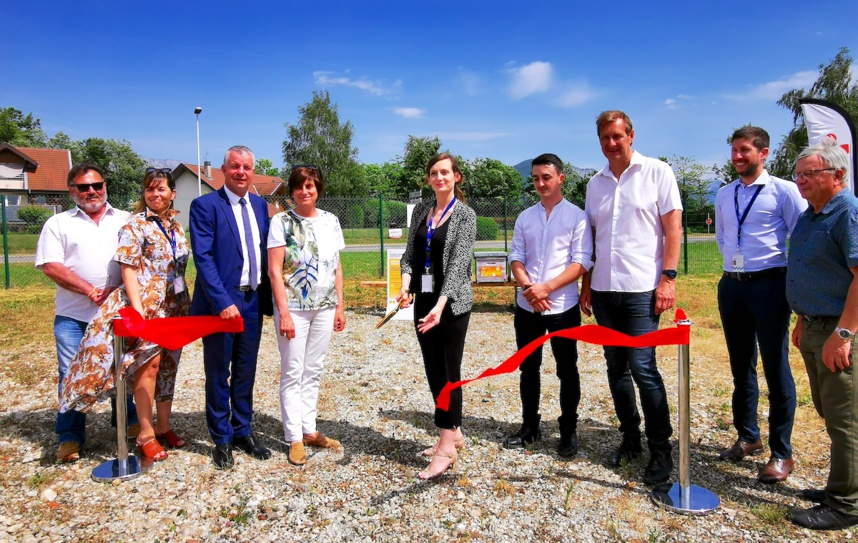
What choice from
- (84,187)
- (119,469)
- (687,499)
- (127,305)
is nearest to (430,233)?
(127,305)

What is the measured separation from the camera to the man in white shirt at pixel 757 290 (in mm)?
3430

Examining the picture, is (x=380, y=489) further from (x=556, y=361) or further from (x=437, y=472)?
(x=556, y=361)

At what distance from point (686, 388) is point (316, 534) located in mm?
2197

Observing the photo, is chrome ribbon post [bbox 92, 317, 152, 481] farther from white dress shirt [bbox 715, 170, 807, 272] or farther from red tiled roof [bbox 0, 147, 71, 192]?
red tiled roof [bbox 0, 147, 71, 192]

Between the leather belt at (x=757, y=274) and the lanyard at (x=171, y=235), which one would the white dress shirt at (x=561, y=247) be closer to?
the leather belt at (x=757, y=274)

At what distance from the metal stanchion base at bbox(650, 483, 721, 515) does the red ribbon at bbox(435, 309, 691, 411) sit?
843 millimetres

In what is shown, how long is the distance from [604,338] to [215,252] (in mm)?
2484

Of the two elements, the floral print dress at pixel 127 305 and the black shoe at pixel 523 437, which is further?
the black shoe at pixel 523 437

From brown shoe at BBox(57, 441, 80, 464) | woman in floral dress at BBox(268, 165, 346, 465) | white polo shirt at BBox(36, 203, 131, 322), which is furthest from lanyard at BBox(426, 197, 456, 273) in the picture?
brown shoe at BBox(57, 441, 80, 464)

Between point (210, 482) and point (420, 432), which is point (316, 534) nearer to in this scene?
point (210, 482)

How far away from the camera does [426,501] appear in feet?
10.7

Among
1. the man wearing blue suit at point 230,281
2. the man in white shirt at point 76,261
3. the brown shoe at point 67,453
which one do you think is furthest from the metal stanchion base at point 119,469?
the man wearing blue suit at point 230,281

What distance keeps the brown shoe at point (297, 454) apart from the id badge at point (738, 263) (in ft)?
10.2

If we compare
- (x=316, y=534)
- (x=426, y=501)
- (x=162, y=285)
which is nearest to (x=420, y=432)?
(x=426, y=501)
